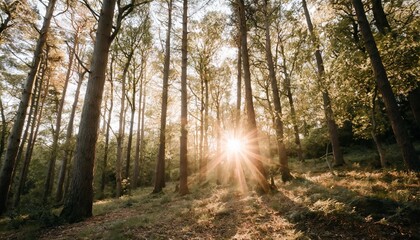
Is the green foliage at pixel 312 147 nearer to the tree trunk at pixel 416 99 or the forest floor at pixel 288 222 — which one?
the tree trunk at pixel 416 99

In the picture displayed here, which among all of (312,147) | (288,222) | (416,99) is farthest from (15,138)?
(312,147)

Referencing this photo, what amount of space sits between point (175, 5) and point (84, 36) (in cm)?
709

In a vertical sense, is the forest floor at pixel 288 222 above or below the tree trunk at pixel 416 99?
below

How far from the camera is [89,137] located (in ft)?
21.4

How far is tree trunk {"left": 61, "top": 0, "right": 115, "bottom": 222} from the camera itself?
20.4ft

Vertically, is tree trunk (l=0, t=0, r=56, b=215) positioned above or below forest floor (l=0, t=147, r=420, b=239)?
above

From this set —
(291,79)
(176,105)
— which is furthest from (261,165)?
(176,105)

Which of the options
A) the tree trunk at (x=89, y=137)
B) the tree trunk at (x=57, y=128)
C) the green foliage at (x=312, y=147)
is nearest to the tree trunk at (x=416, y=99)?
the tree trunk at (x=89, y=137)

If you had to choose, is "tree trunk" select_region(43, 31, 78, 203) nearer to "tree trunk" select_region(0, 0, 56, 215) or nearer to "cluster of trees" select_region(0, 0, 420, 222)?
"cluster of trees" select_region(0, 0, 420, 222)

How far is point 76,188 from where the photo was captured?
6.19 meters

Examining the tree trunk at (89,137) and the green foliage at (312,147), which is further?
the green foliage at (312,147)

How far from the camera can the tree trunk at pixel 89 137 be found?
6203 millimetres

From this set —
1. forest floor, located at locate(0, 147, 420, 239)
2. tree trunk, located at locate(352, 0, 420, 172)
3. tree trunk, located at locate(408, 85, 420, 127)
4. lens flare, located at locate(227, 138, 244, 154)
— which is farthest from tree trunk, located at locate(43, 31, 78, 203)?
tree trunk, located at locate(408, 85, 420, 127)

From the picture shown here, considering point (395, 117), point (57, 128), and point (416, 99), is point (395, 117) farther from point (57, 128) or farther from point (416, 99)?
point (57, 128)
